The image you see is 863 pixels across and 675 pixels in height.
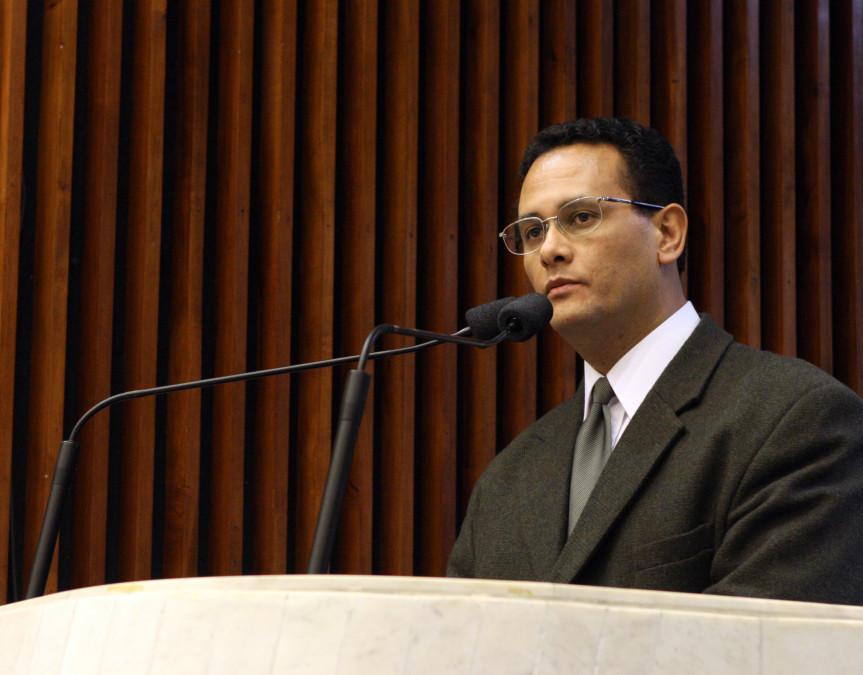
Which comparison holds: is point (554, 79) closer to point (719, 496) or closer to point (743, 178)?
point (743, 178)

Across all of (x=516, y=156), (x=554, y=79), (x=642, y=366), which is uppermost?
(x=554, y=79)

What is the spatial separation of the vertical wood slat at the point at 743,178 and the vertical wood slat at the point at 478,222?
0.82 m

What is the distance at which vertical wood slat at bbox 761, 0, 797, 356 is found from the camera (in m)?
3.12

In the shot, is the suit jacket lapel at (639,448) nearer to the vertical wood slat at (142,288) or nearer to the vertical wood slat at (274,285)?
the vertical wood slat at (274,285)

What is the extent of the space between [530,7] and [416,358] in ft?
3.55

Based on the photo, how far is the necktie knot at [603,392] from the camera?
Answer: 1.80 m

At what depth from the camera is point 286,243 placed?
2494 mm

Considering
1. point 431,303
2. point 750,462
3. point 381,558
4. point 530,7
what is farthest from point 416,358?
point 750,462

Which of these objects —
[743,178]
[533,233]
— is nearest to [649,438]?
[533,233]

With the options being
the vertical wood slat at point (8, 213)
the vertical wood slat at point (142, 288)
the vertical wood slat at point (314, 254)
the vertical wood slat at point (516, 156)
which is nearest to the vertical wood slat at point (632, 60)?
the vertical wood slat at point (516, 156)

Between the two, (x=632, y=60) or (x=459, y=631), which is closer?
(x=459, y=631)

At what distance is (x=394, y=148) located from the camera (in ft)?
8.86

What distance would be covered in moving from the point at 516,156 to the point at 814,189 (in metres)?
1.05

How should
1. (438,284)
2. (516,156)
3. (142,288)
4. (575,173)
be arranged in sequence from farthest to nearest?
(516,156) → (438,284) → (142,288) → (575,173)
